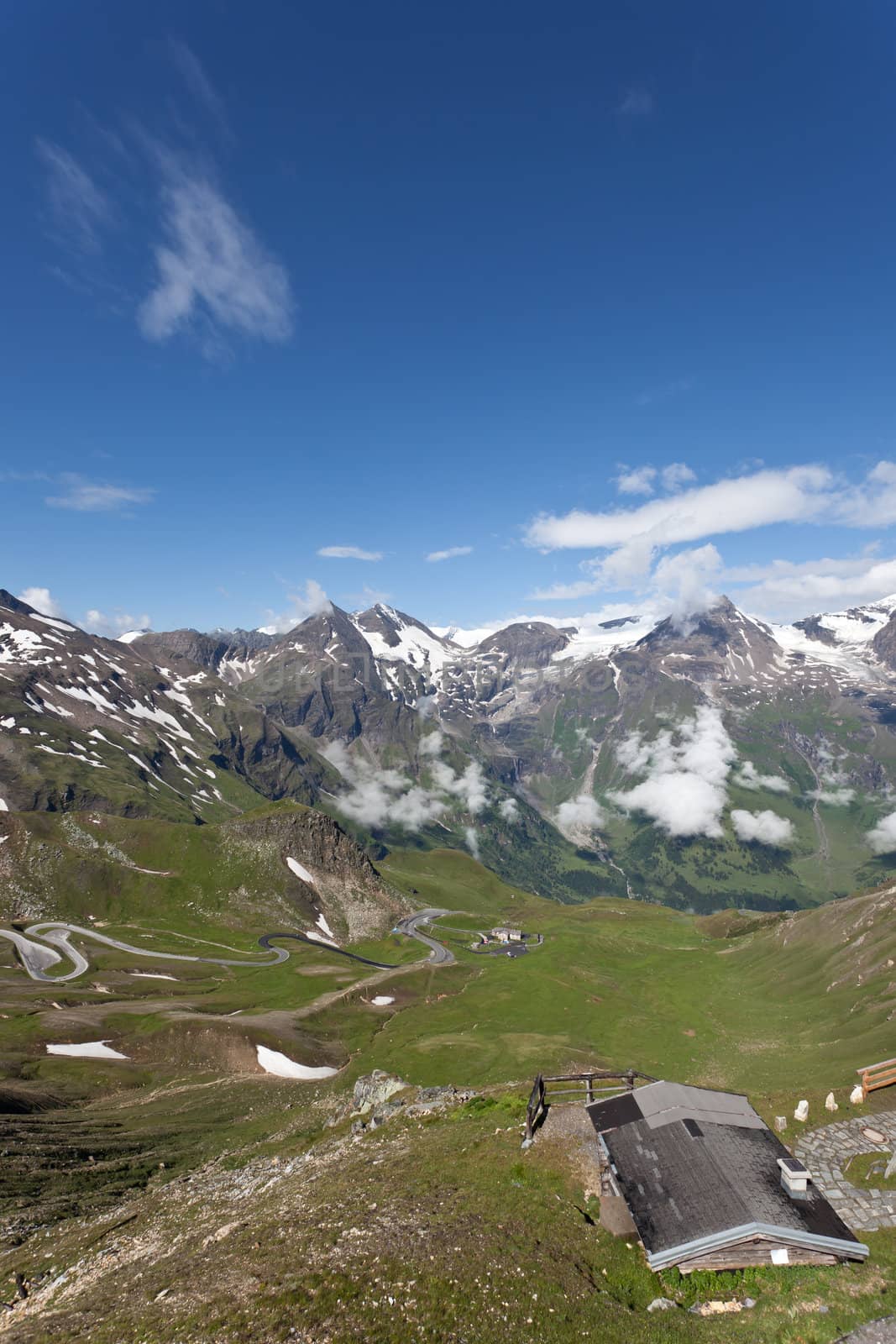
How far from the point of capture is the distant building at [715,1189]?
2266 centimetres

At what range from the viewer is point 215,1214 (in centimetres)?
3566

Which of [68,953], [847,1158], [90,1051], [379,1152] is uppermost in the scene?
[847,1158]

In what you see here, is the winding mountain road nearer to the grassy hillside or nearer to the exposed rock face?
the grassy hillside

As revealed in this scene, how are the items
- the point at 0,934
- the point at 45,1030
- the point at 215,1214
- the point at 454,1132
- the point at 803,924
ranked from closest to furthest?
the point at 215,1214
the point at 454,1132
the point at 45,1030
the point at 803,924
the point at 0,934

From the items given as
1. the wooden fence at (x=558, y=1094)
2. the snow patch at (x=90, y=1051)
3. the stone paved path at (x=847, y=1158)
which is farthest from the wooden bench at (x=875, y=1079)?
the snow patch at (x=90, y=1051)

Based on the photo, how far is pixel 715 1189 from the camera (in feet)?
80.9

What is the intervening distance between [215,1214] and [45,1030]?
→ 71189 mm

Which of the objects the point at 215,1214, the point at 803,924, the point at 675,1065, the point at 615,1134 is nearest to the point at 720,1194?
the point at 615,1134

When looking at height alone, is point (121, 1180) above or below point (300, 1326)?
A: below

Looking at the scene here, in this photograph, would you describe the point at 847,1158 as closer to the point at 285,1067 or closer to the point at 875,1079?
the point at 875,1079

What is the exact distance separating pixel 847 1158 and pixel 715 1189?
317 inches

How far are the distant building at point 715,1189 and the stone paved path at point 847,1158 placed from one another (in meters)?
1.33

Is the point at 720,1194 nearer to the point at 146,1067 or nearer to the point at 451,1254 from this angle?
the point at 451,1254

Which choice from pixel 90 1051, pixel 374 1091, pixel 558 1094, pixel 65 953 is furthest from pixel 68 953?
pixel 558 1094
